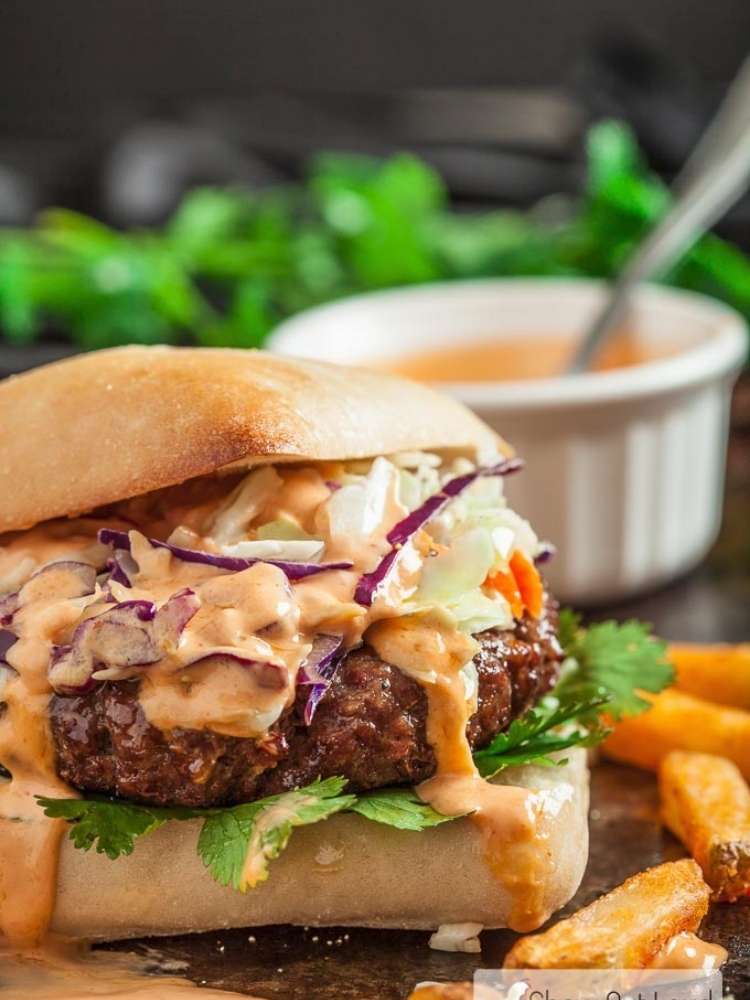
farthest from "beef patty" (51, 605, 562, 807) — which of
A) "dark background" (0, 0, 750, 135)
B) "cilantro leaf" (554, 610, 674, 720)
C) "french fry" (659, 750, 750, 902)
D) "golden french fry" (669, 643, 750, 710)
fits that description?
"dark background" (0, 0, 750, 135)

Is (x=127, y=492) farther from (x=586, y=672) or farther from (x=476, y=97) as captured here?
(x=476, y=97)

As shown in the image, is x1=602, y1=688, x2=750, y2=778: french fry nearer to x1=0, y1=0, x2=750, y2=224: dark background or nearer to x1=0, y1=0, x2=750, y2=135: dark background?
x1=0, y1=0, x2=750, y2=224: dark background

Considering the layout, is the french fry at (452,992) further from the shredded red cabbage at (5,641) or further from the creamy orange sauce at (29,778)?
the shredded red cabbage at (5,641)

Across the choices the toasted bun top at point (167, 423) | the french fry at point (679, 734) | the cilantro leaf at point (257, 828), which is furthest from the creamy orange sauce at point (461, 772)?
the french fry at point (679, 734)

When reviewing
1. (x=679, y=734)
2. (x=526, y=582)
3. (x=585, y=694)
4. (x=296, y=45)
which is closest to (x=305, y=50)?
(x=296, y=45)

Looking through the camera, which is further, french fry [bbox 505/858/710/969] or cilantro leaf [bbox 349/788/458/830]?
cilantro leaf [bbox 349/788/458/830]

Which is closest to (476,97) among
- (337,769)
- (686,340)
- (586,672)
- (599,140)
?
(599,140)

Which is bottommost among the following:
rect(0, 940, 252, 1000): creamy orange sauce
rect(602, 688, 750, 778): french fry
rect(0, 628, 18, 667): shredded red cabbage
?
rect(0, 940, 252, 1000): creamy orange sauce
